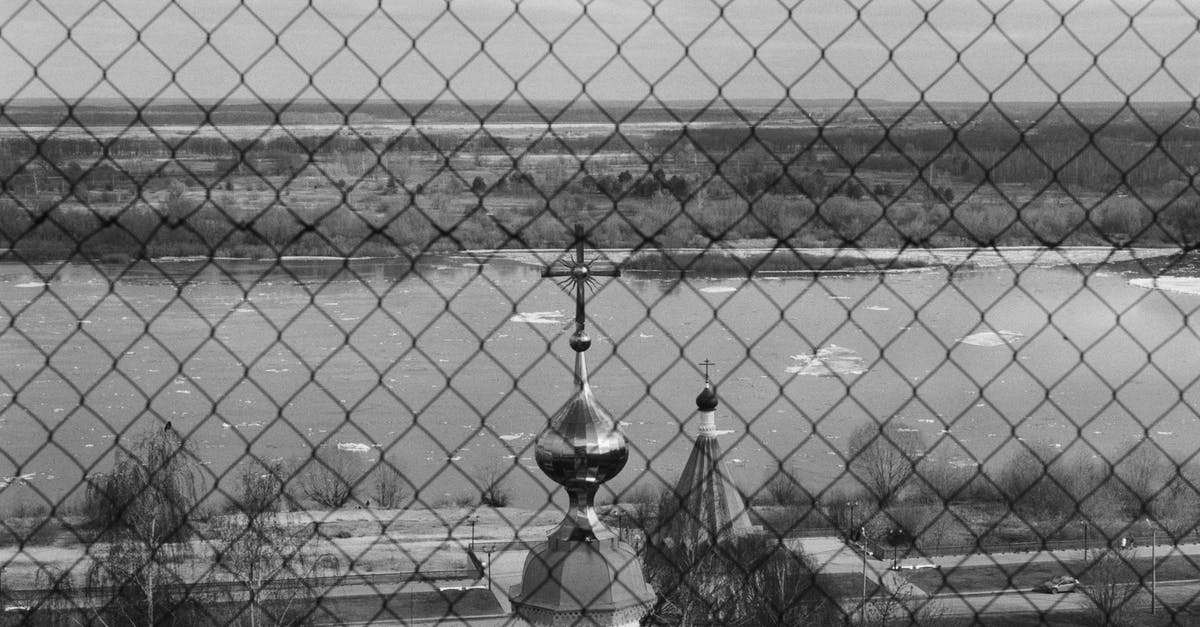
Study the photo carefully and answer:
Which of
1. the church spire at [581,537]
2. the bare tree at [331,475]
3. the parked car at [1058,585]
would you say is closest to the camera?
the church spire at [581,537]

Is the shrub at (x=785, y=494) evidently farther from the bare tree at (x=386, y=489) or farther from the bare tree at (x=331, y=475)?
the bare tree at (x=331, y=475)

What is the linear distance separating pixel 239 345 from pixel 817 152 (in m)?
12.0

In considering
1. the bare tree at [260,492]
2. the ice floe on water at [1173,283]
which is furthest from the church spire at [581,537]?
the ice floe on water at [1173,283]

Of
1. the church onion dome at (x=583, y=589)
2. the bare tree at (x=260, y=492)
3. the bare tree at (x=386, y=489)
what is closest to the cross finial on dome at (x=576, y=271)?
the bare tree at (x=260, y=492)

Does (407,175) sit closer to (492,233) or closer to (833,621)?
(492,233)

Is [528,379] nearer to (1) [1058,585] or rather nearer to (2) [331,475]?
(2) [331,475]

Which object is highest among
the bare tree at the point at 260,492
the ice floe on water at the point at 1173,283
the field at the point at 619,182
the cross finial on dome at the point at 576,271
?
the field at the point at 619,182

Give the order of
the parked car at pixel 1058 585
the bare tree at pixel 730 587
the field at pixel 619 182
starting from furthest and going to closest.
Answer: the parked car at pixel 1058 585
the bare tree at pixel 730 587
the field at pixel 619 182

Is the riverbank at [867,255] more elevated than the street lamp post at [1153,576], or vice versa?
the riverbank at [867,255]

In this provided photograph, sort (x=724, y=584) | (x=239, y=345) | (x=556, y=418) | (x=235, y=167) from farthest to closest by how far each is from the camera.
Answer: (x=239, y=345) < (x=724, y=584) < (x=556, y=418) < (x=235, y=167)

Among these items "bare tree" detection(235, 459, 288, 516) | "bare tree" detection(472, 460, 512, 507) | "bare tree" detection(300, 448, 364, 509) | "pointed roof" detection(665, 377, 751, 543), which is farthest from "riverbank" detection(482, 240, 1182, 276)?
"bare tree" detection(300, 448, 364, 509)

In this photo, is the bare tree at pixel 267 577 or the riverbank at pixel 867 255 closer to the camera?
the riverbank at pixel 867 255

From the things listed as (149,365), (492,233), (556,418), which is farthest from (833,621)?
(149,365)

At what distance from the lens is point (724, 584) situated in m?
6.62
